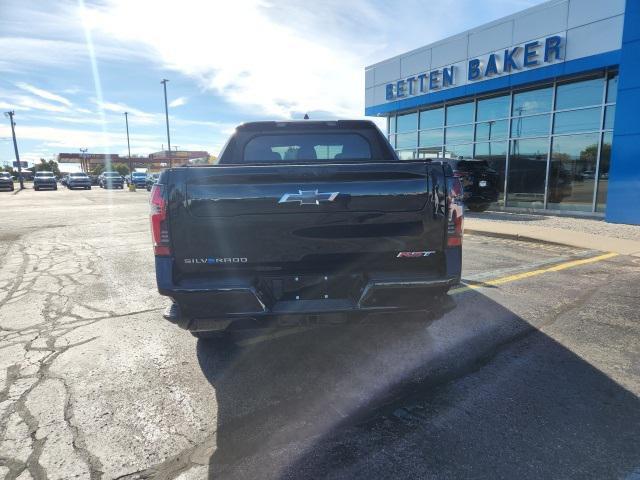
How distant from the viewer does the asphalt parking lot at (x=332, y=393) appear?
233 centimetres

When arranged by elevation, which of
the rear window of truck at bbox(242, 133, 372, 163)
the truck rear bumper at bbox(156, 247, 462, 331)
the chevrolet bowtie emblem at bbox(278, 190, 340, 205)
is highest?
the rear window of truck at bbox(242, 133, 372, 163)

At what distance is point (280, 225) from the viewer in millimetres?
2924

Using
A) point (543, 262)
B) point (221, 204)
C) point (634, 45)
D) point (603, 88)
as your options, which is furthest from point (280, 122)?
point (603, 88)

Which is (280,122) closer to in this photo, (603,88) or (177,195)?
(177,195)

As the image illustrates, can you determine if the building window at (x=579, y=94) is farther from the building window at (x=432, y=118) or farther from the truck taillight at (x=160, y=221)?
the truck taillight at (x=160, y=221)

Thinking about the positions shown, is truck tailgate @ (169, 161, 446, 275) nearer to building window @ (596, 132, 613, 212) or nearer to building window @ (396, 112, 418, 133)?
building window @ (596, 132, 613, 212)

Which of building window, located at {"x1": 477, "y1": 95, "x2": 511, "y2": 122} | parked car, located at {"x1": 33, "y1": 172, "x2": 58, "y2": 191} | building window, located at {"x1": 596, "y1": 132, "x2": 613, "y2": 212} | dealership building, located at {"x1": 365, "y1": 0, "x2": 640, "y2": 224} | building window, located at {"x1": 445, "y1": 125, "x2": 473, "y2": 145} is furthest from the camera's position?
parked car, located at {"x1": 33, "y1": 172, "x2": 58, "y2": 191}

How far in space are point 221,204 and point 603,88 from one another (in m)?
14.7

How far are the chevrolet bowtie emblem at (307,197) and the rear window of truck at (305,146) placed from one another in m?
1.74

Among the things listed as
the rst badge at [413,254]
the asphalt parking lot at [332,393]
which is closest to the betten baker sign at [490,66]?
the asphalt parking lot at [332,393]

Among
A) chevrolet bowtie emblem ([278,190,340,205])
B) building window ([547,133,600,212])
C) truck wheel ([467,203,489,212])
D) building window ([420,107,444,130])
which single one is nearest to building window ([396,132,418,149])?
building window ([420,107,444,130])

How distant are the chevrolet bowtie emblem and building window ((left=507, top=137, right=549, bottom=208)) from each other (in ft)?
48.4

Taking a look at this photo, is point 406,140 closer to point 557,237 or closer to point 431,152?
point 431,152

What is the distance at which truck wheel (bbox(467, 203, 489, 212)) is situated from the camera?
15.1 metres
